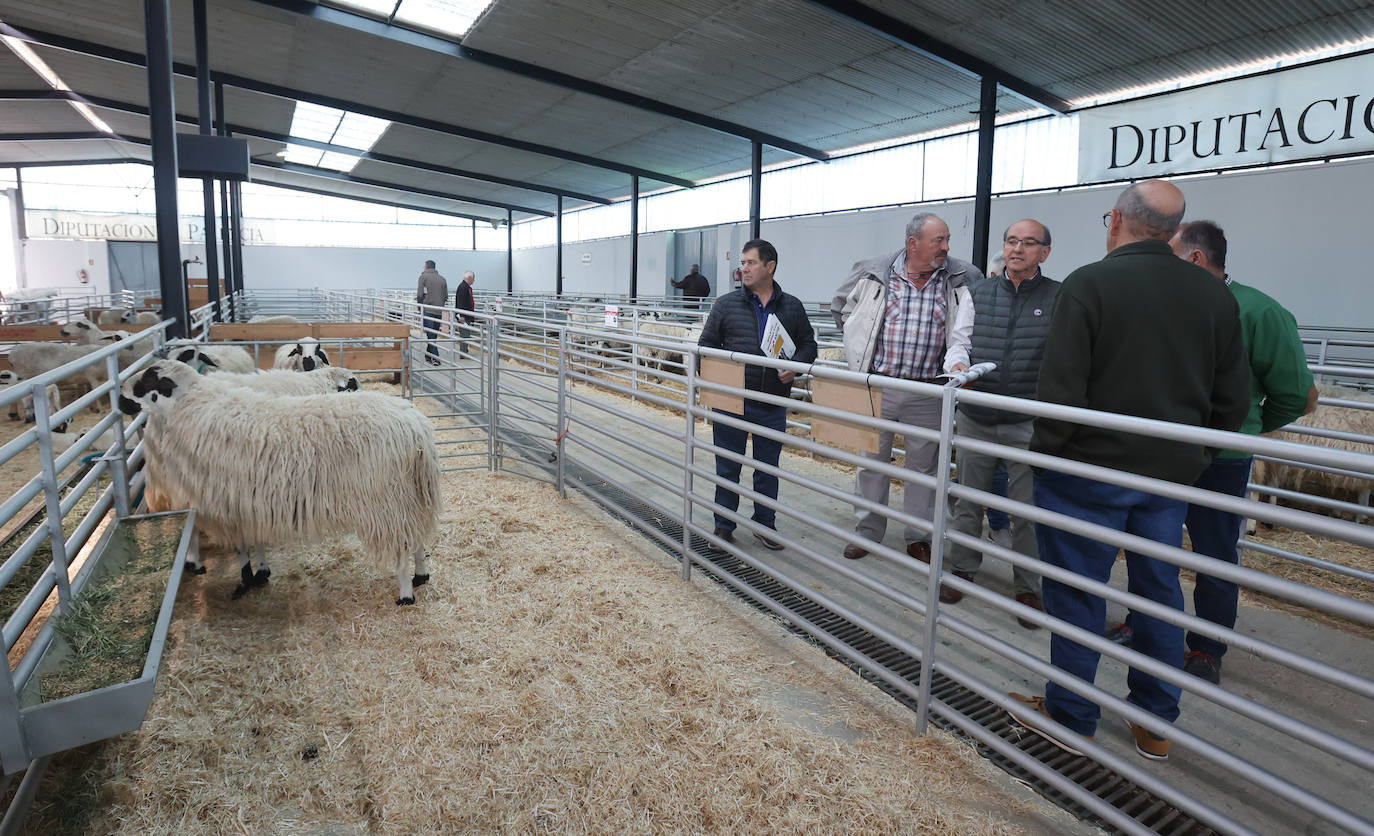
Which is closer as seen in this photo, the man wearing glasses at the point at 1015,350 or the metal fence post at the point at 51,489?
the metal fence post at the point at 51,489

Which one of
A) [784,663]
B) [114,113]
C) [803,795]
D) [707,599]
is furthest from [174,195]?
[114,113]

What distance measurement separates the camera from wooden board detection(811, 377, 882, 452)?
10.1 feet

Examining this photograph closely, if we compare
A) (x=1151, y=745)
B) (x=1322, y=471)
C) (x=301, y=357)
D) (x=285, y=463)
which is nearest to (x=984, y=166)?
(x=1322, y=471)

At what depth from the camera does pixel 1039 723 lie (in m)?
2.30

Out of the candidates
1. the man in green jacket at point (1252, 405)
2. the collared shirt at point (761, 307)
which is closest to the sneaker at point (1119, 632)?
the man in green jacket at point (1252, 405)

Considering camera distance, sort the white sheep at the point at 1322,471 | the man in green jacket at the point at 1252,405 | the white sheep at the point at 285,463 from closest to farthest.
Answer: the man in green jacket at the point at 1252,405
the white sheep at the point at 285,463
the white sheep at the point at 1322,471

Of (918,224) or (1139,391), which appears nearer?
(1139,391)

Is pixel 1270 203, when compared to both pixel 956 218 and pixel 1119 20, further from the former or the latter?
pixel 956 218

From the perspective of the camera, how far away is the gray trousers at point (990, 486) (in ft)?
12.2

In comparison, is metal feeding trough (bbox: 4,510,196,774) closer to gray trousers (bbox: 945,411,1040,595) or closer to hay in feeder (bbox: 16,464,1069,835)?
hay in feeder (bbox: 16,464,1069,835)

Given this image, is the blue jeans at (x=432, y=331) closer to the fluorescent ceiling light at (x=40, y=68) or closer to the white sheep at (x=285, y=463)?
the white sheep at (x=285, y=463)

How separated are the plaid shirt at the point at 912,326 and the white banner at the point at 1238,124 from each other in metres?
8.96

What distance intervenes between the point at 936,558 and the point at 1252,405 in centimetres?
146

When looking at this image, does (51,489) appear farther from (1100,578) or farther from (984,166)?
(984,166)
